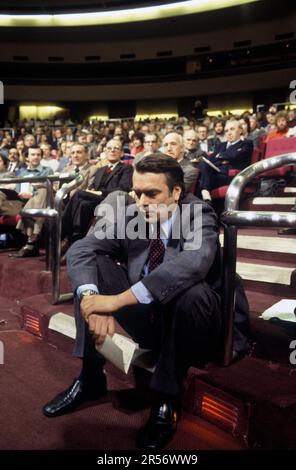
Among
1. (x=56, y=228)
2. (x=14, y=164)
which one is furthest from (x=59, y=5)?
(x=56, y=228)

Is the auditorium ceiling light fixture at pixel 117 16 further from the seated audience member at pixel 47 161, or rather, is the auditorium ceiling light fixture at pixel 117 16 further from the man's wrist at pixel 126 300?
the man's wrist at pixel 126 300

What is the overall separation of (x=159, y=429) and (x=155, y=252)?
507 mm

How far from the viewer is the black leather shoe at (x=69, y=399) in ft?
4.00

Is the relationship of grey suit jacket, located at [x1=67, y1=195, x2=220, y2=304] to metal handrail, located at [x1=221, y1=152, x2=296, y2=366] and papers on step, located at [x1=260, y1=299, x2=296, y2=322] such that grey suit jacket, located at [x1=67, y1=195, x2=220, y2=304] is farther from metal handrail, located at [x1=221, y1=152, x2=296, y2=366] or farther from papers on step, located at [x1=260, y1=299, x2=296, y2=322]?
papers on step, located at [x1=260, y1=299, x2=296, y2=322]

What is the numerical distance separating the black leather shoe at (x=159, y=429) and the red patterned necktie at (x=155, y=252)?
1.35 feet

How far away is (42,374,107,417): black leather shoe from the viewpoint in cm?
122

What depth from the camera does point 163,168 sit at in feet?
4.06

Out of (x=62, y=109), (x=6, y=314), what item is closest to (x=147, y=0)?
(x=62, y=109)

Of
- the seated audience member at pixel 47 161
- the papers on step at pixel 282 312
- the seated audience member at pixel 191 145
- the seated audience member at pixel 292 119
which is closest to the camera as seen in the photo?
the papers on step at pixel 282 312

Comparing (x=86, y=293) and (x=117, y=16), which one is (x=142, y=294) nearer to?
(x=86, y=293)

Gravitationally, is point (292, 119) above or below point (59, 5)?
below

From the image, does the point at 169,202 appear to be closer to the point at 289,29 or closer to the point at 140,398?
the point at 140,398

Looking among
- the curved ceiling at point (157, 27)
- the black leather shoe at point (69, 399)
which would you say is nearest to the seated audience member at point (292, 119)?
the black leather shoe at point (69, 399)
